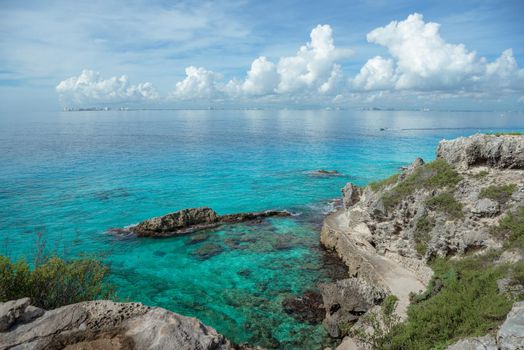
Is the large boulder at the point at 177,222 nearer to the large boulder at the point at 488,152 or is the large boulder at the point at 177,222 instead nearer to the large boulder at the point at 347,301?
the large boulder at the point at 347,301

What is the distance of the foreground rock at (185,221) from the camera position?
155 feet

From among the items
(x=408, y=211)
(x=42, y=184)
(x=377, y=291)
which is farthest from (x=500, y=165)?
(x=42, y=184)

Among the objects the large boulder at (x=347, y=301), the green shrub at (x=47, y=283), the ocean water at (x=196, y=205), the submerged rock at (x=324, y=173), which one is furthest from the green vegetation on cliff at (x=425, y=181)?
the submerged rock at (x=324, y=173)

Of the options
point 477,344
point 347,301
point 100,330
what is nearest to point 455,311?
point 477,344

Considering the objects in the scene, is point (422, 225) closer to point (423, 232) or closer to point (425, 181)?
point (423, 232)

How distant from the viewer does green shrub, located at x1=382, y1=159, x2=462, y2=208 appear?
36594mm

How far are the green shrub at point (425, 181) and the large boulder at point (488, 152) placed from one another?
1457 mm

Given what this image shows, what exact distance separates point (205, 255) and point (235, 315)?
13.1 m

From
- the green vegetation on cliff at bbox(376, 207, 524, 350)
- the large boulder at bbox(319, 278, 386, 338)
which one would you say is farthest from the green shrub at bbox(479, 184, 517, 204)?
the large boulder at bbox(319, 278, 386, 338)

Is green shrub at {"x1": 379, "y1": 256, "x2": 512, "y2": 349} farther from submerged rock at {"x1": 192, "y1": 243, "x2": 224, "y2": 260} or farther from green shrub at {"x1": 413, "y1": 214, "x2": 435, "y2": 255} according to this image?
submerged rock at {"x1": 192, "y1": 243, "x2": 224, "y2": 260}

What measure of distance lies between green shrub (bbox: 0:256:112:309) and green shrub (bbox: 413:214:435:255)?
2977cm

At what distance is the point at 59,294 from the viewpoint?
71.6 feet

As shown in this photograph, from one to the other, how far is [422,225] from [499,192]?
7532 mm

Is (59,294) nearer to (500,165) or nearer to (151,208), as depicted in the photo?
(151,208)
